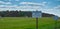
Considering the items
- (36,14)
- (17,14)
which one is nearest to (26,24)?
(17,14)

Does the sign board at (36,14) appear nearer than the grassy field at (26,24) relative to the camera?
Yes

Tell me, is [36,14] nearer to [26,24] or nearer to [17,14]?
[17,14]

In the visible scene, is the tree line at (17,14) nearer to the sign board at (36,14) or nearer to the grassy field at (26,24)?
the sign board at (36,14)

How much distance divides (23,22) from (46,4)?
0.67 metres

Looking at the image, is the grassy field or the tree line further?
the grassy field

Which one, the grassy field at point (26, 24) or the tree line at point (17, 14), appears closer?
the tree line at point (17, 14)

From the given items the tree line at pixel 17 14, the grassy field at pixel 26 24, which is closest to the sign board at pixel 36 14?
the tree line at pixel 17 14

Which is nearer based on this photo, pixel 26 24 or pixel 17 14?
pixel 17 14

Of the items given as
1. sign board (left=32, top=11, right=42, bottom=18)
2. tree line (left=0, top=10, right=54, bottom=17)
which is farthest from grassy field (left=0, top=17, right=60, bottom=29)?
sign board (left=32, top=11, right=42, bottom=18)

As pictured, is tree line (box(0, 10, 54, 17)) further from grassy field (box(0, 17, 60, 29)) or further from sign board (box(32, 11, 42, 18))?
grassy field (box(0, 17, 60, 29))

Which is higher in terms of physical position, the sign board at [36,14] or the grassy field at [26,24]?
the sign board at [36,14]

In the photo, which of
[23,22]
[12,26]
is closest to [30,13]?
[23,22]

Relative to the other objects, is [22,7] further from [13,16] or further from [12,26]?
[12,26]

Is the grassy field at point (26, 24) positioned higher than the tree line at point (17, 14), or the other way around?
the tree line at point (17, 14)
